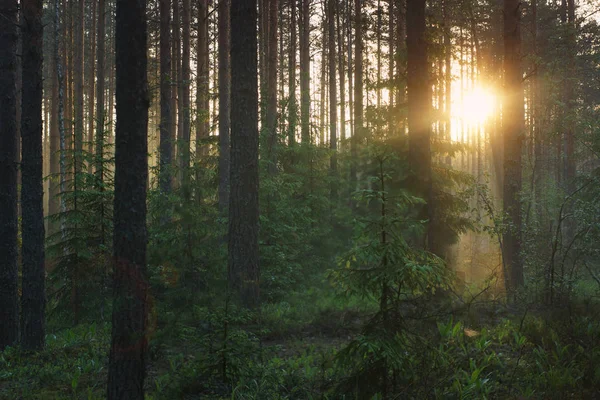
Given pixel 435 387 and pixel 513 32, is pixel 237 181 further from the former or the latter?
pixel 513 32

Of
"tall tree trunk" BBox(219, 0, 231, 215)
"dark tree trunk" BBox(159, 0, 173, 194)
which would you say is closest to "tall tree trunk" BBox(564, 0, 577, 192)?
"tall tree trunk" BBox(219, 0, 231, 215)

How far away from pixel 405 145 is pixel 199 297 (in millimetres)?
7063

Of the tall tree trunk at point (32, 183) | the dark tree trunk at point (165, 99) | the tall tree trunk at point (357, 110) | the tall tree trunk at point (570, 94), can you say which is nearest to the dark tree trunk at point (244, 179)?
the tall tree trunk at point (32, 183)

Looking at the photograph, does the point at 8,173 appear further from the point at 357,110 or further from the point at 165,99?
the point at 357,110

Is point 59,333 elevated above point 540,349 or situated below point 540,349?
below

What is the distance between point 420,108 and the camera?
11930 millimetres

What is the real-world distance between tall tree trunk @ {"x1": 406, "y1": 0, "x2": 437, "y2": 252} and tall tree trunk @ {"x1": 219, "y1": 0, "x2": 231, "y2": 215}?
263 inches

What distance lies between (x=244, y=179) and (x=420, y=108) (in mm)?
4927

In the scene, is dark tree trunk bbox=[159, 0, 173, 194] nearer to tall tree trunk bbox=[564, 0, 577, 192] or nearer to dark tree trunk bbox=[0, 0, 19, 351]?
dark tree trunk bbox=[0, 0, 19, 351]

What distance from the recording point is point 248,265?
1058 cm

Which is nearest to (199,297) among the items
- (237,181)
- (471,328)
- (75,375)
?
(237,181)

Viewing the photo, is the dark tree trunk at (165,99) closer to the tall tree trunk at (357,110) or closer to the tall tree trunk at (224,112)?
the tall tree trunk at (224,112)

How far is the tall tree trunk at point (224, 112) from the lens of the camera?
17.1 metres

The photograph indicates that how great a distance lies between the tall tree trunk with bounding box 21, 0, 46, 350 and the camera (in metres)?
8.88
